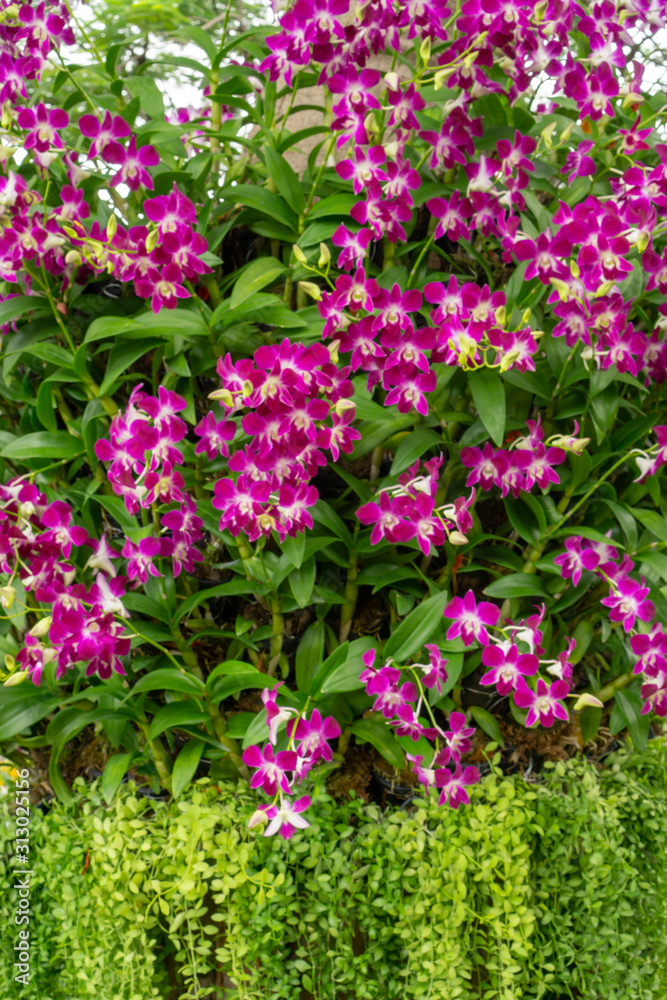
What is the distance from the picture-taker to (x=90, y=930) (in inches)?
57.6

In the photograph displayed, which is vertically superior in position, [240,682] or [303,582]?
[303,582]

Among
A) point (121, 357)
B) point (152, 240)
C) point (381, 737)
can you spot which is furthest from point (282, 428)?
point (381, 737)

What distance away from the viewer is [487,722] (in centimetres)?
156

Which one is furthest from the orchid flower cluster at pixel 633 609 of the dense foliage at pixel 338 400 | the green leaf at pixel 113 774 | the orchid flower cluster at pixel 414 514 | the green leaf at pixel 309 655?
the green leaf at pixel 113 774

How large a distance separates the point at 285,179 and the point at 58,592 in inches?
32.2

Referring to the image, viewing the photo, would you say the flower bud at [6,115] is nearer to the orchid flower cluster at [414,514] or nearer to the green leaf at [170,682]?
the orchid flower cluster at [414,514]

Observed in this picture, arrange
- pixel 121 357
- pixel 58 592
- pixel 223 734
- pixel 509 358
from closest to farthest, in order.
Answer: pixel 509 358, pixel 58 592, pixel 121 357, pixel 223 734

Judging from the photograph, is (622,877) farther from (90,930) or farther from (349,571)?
(90,930)

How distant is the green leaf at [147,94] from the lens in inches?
63.1

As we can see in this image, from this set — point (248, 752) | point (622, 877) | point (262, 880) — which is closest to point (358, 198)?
point (248, 752)

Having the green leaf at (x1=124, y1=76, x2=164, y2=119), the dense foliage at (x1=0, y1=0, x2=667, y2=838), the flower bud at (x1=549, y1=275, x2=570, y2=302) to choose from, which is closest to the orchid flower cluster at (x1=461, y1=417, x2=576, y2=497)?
the dense foliage at (x1=0, y1=0, x2=667, y2=838)

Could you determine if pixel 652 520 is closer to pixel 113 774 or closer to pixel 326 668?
pixel 326 668

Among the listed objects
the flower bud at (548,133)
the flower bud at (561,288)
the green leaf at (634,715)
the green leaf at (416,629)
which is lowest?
the green leaf at (634,715)

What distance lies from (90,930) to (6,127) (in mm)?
1410
